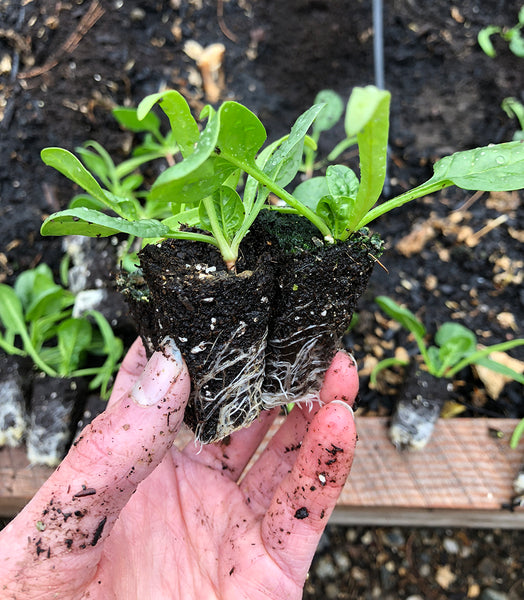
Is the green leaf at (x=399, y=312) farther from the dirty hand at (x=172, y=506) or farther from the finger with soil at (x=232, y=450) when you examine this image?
the finger with soil at (x=232, y=450)

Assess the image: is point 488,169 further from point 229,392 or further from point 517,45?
point 517,45

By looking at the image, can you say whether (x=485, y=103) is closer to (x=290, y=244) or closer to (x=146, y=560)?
(x=290, y=244)

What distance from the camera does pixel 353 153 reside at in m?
1.91

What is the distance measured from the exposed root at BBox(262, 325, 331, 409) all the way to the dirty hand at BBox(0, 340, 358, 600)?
0.04 m

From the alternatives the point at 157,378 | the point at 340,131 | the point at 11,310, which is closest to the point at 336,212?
the point at 157,378

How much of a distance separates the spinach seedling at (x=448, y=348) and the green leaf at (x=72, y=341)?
0.83 meters

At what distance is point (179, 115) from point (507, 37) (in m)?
2.10

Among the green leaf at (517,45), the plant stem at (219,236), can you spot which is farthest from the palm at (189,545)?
the green leaf at (517,45)

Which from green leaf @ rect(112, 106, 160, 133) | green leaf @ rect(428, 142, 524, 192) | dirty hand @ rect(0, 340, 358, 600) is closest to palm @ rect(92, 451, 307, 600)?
dirty hand @ rect(0, 340, 358, 600)

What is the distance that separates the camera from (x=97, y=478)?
670 mm

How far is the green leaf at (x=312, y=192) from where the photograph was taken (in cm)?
85

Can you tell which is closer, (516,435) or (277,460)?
(277,460)

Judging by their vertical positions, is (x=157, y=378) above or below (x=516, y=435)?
above

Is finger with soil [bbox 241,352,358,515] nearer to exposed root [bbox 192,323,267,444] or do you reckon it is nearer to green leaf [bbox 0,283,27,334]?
exposed root [bbox 192,323,267,444]
